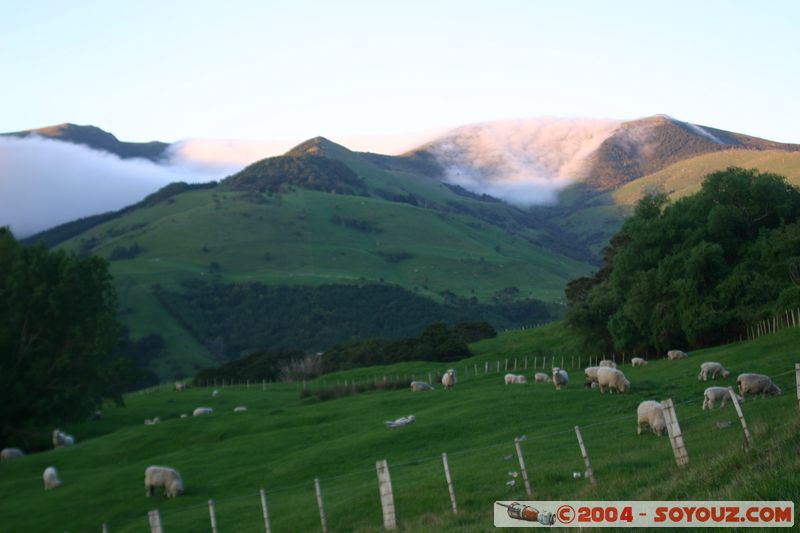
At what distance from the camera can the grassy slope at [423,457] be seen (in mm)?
16828

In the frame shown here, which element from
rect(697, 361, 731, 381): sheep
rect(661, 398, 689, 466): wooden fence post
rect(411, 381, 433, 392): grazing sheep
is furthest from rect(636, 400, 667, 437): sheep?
rect(411, 381, 433, 392): grazing sheep

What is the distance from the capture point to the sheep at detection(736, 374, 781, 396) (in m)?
28.9

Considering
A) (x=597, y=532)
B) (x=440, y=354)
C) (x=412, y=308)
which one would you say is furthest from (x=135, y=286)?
(x=597, y=532)

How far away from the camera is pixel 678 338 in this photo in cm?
6034

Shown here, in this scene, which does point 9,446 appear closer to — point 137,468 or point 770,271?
point 137,468

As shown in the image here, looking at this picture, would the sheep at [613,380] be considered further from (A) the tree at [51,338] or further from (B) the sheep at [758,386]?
(A) the tree at [51,338]

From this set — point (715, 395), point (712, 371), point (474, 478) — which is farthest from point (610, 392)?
point (474, 478)

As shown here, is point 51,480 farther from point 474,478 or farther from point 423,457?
point 474,478

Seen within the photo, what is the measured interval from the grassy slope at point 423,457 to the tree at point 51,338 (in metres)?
4.21

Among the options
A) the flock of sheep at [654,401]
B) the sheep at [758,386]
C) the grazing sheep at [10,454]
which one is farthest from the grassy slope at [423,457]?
the grazing sheep at [10,454]

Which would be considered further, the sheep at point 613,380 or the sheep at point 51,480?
the sheep at point 51,480

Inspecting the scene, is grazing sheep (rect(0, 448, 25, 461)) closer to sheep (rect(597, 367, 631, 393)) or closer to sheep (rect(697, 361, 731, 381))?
sheep (rect(597, 367, 631, 393))

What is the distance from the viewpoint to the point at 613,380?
120 ft

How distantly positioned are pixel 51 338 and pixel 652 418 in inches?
1938
